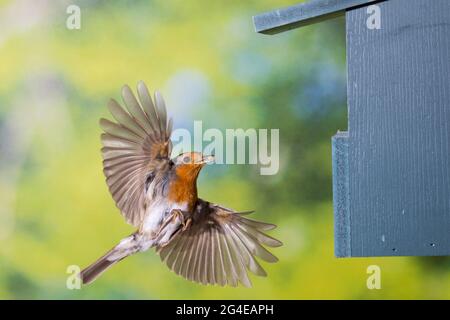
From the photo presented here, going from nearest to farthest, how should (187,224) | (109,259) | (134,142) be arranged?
(134,142), (187,224), (109,259)

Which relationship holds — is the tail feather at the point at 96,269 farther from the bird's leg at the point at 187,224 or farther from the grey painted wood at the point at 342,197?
the grey painted wood at the point at 342,197

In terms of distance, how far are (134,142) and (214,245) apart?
0.43 meters

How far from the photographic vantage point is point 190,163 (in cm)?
210

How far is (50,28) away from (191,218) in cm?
93

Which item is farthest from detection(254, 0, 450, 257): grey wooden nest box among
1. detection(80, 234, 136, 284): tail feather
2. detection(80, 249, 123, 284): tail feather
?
detection(80, 249, 123, 284): tail feather

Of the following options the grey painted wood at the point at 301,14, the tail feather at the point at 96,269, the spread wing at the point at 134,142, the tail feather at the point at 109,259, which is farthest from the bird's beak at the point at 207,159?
the grey painted wood at the point at 301,14

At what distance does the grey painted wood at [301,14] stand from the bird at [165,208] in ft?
1.83

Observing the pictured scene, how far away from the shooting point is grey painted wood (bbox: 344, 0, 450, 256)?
4.68 ft

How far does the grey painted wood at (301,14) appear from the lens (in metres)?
1.48

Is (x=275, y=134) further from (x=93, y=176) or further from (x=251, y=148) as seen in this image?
(x=93, y=176)

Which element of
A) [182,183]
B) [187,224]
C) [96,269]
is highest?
[182,183]

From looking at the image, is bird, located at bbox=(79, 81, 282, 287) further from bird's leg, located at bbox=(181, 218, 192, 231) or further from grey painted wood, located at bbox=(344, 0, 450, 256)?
grey painted wood, located at bbox=(344, 0, 450, 256)

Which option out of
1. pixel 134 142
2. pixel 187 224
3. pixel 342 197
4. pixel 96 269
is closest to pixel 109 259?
pixel 96 269

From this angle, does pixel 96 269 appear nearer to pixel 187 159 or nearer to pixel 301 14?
pixel 187 159
